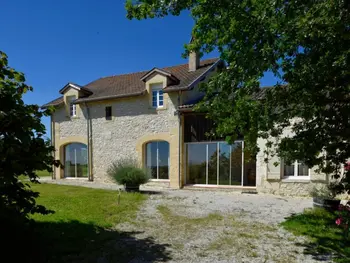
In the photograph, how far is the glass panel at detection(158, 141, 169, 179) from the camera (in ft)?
52.0

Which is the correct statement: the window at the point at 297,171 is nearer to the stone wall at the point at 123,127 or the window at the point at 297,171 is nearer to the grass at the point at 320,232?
the grass at the point at 320,232

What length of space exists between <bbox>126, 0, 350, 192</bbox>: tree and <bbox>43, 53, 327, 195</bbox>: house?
23.5ft

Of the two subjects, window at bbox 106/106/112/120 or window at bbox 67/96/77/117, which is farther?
window at bbox 67/96/77/117

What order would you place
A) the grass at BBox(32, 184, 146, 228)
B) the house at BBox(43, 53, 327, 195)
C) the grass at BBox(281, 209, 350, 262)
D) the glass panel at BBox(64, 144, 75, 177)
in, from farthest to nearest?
1. the glass panel at BBox(64, 144, 75, 177)
2. the house at BBox(43, 53, 327, 195)
3. the grass at BBox(32, 184, 146, 228)
4. the grass at BBox(281, 209, 350, 262)

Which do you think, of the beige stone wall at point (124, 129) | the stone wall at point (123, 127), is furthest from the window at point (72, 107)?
the stone wall at point (123, 127)

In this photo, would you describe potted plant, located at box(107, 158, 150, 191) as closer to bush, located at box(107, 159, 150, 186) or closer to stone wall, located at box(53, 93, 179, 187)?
bush, located at box(107, 159, 150, 186)

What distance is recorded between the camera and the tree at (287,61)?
388 centimetres

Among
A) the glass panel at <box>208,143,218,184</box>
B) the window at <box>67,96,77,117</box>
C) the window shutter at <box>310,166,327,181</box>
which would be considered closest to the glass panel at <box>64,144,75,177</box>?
the window at <box>67,96,77,117</box>

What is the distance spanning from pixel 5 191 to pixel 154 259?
2673mm

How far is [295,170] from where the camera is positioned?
40.1 ft

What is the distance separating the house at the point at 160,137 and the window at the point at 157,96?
0.06m

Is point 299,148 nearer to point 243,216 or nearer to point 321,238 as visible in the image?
point 321,238

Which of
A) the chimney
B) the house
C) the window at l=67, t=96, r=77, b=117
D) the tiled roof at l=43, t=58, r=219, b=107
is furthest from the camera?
the window at l=67, t=96, r=77, b=117

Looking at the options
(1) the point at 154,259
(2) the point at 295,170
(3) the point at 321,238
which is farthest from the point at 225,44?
(2) the point at 295,170
